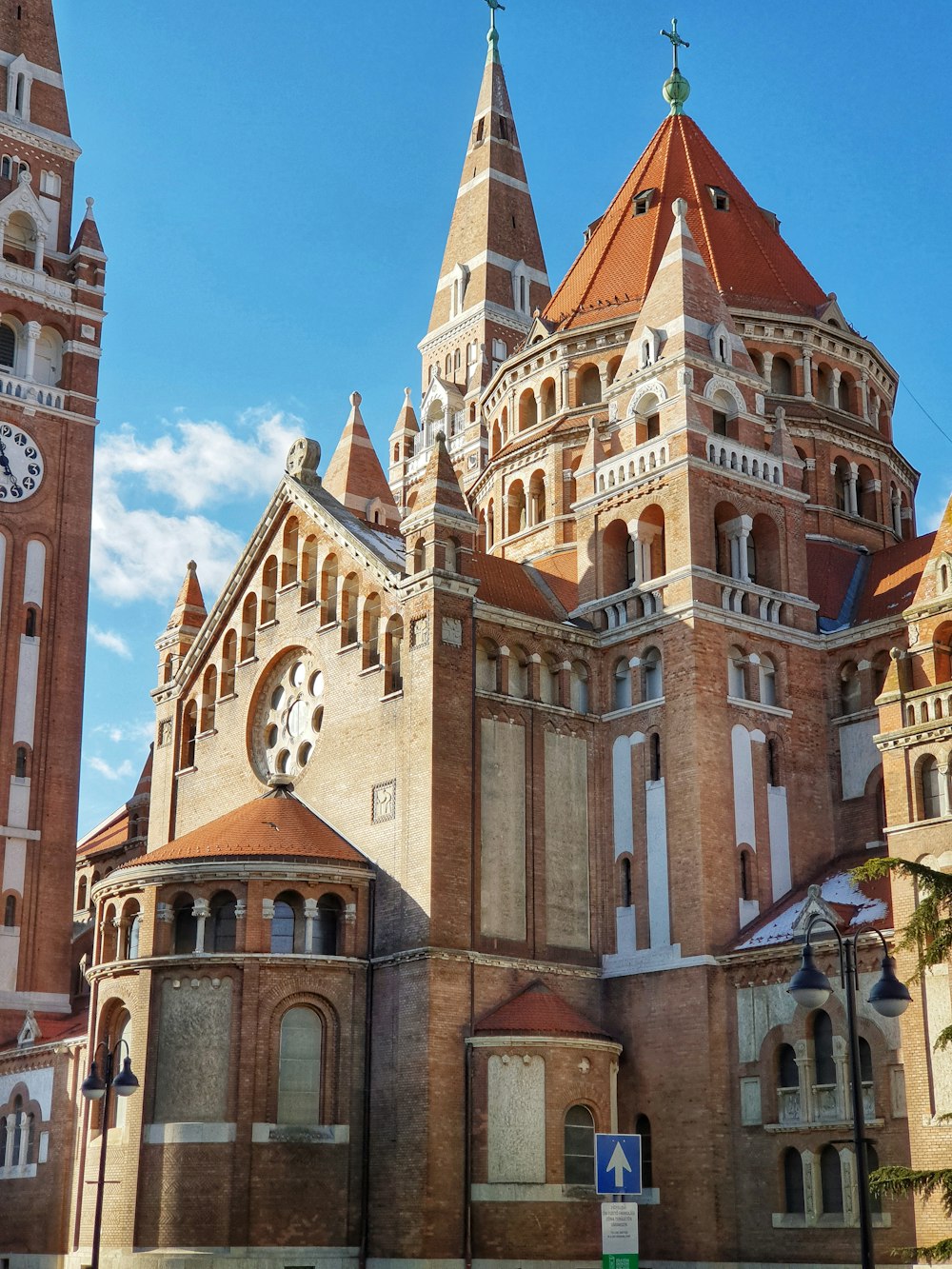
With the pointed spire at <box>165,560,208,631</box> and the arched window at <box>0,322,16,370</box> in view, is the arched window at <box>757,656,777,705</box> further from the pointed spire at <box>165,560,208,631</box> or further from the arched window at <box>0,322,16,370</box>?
the arched window at <box>0,322,16,370</box>

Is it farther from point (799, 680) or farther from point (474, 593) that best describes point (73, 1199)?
point (799, 680)

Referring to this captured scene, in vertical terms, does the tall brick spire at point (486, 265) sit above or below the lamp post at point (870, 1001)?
above

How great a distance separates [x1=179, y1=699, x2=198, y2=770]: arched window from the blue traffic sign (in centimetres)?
2837

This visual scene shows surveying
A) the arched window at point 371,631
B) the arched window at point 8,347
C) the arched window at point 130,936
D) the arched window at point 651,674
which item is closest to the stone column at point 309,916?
the arched window at point 130,936

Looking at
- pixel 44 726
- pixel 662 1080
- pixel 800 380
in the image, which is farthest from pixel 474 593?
pixel 44 726

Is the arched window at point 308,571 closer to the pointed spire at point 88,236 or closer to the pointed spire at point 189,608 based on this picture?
the pointed spire at point 189,608

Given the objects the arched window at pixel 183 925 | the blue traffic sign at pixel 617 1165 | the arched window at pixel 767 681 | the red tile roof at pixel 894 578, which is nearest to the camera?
the blue traffic sign at pixel 617 1165

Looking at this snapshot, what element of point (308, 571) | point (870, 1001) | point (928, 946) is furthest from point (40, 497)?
point (870, 1001)

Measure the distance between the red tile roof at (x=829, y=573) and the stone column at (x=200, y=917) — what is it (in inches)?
752

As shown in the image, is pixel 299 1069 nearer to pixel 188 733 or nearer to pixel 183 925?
pixel 183 925

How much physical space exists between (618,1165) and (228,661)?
92.7 ft

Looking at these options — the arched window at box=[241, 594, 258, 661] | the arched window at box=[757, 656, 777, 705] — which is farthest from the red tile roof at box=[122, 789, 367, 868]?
the arched window at box=[757, 656, 777, 705]

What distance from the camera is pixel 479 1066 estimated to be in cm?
3959

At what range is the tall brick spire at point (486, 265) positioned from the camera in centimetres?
7500
